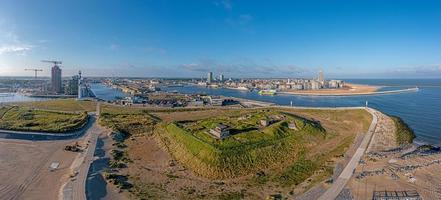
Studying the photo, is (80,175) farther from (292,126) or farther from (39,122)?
(39,122)

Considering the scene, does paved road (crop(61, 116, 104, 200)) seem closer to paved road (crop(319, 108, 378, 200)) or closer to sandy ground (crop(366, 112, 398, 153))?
paved road (crop(319, 108, 378, 200))

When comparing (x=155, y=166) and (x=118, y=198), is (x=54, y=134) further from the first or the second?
(x=118, y=198)

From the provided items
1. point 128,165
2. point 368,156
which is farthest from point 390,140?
point 128,165

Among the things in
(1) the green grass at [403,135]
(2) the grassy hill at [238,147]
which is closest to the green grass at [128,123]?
(2) the grassy hill at [238,147]

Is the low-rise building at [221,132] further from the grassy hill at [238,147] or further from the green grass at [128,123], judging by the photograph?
the green grass at [128,123]

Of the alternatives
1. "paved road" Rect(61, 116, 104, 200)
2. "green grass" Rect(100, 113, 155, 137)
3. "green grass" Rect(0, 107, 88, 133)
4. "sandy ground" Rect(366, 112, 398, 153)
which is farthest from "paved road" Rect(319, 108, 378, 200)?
"green grass" Rect(0, 107, 88, 133)
